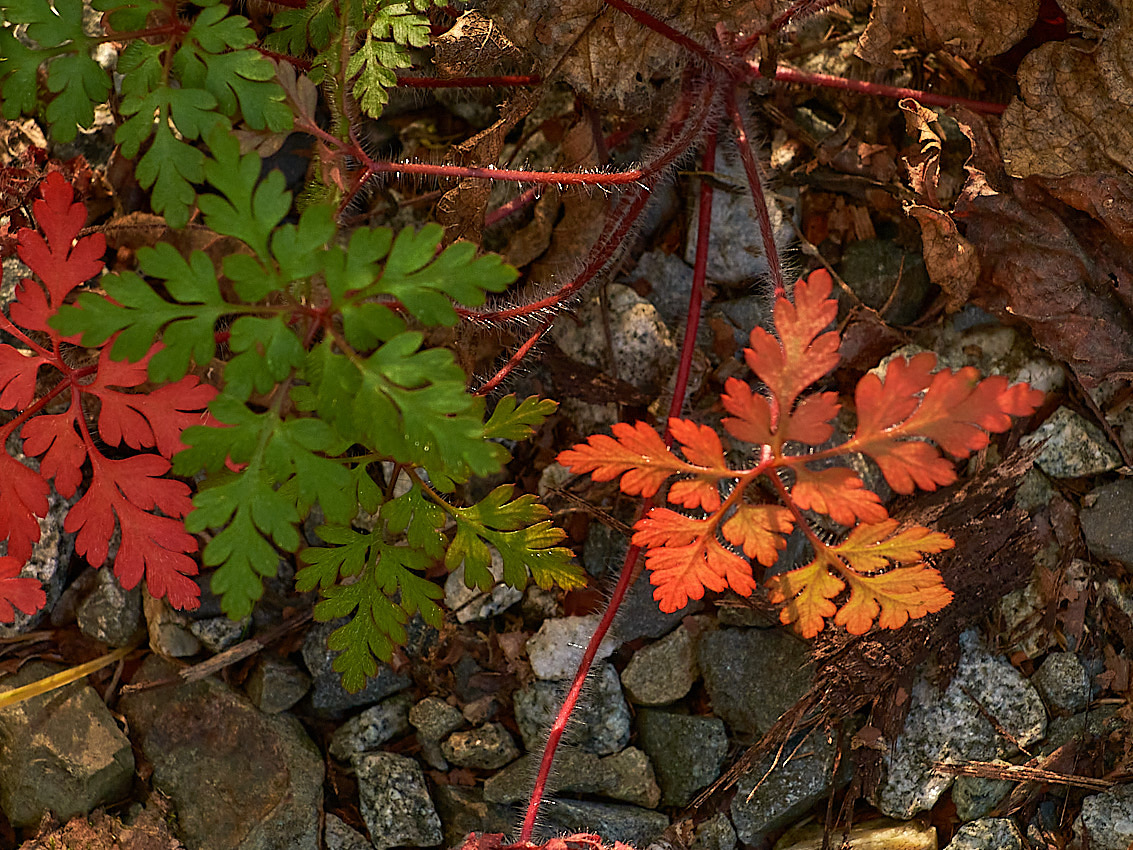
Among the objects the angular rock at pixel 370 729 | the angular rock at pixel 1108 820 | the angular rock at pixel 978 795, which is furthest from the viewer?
the angular rock at pixel 370 729

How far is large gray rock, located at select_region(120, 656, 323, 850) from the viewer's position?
8.14 ft

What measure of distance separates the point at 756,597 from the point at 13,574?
6.05ft

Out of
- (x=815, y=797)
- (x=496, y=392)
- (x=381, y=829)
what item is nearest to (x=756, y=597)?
(x=815, y=797)

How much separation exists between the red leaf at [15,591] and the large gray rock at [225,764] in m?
0.64

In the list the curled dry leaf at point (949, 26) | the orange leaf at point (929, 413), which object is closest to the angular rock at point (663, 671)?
the orange leaf at point (929, 413)

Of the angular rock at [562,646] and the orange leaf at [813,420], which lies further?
the angular rock at [562,646]

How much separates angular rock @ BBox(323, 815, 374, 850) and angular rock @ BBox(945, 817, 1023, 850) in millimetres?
1601

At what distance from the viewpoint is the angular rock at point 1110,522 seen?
96.7 inches

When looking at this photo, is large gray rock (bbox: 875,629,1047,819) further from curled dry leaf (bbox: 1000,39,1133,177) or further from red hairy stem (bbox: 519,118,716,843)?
curled dry leaf (bbox: 1000,39,1133,177)

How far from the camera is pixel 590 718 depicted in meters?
2.52

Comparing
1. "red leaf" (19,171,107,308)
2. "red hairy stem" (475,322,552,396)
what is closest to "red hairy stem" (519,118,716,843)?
"red hairy stem" (475,322,552,396)

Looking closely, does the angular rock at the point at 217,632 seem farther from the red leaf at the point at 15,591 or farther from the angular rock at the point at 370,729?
the red leaf at the point at 15,591

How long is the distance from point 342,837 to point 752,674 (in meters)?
1.23

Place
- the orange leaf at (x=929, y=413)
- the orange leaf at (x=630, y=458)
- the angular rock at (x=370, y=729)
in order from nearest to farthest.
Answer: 1. the orange leaf at (x=929, y=413)
2. the orange leaf at (x=630, y=458)
3. the angular rock at (x=370, y=729)
